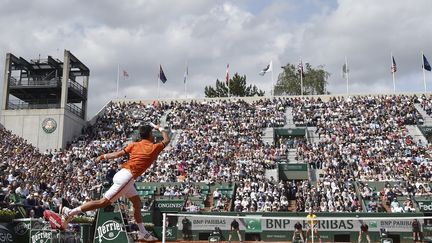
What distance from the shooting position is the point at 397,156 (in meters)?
38.9

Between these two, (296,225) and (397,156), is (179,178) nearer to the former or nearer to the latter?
(296,225)

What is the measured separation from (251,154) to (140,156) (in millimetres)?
32244

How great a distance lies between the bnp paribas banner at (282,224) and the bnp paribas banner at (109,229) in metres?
16.7

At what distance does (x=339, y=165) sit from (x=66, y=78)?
2778cm

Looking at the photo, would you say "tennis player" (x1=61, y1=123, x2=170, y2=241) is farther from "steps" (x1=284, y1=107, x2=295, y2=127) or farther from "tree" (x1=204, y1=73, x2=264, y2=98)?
"tree" (x1=204, y1=73, x2=264, y2=98)

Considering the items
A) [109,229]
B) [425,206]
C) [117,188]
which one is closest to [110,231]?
[109,229]

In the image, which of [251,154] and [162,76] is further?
[162,76]

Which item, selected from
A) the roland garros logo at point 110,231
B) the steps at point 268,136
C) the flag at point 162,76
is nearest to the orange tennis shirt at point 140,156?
the roland garros logo at point 110,231

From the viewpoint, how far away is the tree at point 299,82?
275 ft

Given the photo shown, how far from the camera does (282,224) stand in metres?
28.2

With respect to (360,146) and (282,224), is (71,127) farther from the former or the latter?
(282,224)

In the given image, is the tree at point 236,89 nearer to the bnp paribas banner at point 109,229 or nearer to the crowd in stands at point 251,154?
the crowd in stands at point 251,154

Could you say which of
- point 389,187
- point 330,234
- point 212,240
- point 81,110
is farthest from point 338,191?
point 81,110

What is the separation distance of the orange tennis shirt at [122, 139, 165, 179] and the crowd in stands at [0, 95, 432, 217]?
1396cm
